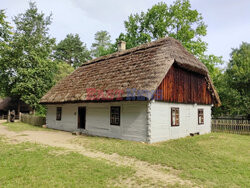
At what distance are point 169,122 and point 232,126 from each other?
7140 mm

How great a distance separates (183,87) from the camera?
1321 centimetres

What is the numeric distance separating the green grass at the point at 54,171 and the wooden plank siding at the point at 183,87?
585 cm

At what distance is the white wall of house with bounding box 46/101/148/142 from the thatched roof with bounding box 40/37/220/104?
3.31 feet

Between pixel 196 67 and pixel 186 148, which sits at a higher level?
pixel 196 67

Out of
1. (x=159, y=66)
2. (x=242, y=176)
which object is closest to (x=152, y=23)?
(x=159, y=66)

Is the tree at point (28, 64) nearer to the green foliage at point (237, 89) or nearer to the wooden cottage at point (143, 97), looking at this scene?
the wooden cottage at point (143, 97)

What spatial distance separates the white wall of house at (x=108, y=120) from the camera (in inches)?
Answer: 425

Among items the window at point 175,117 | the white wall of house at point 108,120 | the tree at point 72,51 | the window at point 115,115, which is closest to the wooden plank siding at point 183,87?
the window at point 175,117

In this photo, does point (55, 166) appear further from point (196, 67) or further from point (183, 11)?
point (183, 11)

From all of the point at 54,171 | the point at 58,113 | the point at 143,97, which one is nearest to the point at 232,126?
the point at 143,97

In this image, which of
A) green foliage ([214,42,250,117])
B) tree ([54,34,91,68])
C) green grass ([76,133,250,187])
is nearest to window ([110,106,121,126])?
green grass ([76,133,250,187])

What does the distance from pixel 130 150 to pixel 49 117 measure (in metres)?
13.0

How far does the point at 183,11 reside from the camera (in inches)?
947

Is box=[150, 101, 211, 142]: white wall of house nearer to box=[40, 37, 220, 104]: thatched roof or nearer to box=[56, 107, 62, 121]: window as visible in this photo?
box=[40, 37, 220, 104]: thatched roof
